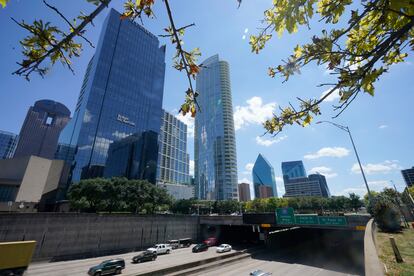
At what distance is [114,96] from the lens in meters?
93.1

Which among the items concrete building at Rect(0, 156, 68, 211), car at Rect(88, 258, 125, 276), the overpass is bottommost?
car at Rect(88, 258, 125, 276)

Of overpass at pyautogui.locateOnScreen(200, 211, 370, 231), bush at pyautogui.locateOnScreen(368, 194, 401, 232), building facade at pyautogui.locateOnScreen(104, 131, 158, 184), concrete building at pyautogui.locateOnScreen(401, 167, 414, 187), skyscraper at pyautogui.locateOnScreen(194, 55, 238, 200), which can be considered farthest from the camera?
skyscraper at pyautogui.locateOnScreen(194, 55, 238, 200)

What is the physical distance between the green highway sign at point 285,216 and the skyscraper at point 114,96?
73.2 metres

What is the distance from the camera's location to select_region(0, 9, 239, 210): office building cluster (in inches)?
2162

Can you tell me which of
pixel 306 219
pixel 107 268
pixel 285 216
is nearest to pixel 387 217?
pixel 306 219

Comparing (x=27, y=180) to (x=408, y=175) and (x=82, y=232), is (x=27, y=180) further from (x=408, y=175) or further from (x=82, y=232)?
(x=408, y=175)

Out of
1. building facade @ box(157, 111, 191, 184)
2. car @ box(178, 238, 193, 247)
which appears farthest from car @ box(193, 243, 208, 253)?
building facade @ box(157, 111, 191, 184)

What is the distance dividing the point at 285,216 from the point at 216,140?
133 m

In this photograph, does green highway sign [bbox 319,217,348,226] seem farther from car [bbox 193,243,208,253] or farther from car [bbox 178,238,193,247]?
car [bbox 178,238,193,247]

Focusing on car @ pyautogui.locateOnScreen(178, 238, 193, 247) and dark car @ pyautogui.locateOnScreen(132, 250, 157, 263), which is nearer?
dark car @ pyautogui.locateOnScreen(132, 250, 157, 263)

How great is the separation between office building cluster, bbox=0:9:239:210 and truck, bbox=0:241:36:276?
107ft

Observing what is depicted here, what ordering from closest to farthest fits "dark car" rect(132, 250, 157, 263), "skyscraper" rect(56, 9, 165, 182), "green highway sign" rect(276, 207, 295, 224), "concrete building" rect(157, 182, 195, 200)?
"dark car" rect(132, 250, 157, 263) < "green highway sign" rect(276, 207, 295, 224) < "skyscraper" rect(56, 9, 165, 182) < "concrete building" rect(157, 182, 195, 200)

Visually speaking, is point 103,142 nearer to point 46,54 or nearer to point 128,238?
point 128,238

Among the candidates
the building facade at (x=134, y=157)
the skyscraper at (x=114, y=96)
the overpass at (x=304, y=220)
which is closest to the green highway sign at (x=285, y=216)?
the overpass at (x=304, y=220)
